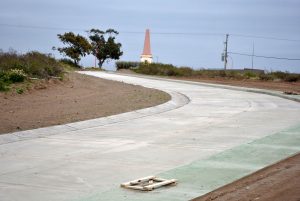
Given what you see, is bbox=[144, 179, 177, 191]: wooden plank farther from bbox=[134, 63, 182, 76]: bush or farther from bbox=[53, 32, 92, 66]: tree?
bbox=[53, 32, 92, 66]: tree

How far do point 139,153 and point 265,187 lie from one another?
356 cm

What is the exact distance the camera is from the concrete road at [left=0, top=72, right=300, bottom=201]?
27.5ft

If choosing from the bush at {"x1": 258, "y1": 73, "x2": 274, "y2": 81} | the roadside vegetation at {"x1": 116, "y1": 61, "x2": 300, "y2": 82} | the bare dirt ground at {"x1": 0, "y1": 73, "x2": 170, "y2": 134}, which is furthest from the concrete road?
the roadside vegetation at {"x1": 116, "y1": 61, "x2": 300, "y2": 82}

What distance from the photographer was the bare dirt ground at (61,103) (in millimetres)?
16109

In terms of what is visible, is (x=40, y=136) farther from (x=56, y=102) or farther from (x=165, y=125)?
(x=56, y=102)

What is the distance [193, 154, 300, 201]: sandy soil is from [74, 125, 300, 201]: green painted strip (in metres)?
0.18

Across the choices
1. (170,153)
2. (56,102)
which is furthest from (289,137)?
(56,102)

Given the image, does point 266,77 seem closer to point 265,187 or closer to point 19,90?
point 19,90

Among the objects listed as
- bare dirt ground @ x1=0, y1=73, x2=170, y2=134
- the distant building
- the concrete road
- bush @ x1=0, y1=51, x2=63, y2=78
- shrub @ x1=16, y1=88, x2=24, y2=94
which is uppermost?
the distant building

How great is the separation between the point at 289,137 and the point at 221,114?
5380 mm

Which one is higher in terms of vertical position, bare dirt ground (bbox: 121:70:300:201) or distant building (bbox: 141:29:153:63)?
distant building (bbox: 141:29:153:63)

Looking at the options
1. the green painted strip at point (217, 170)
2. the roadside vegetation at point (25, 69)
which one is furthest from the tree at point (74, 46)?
the green painted strip at point (217, 170)

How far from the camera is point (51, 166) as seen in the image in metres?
9.95

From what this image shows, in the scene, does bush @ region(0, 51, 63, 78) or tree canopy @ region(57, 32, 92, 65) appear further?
tree canopy @ region(57, 32, 92, 65)
